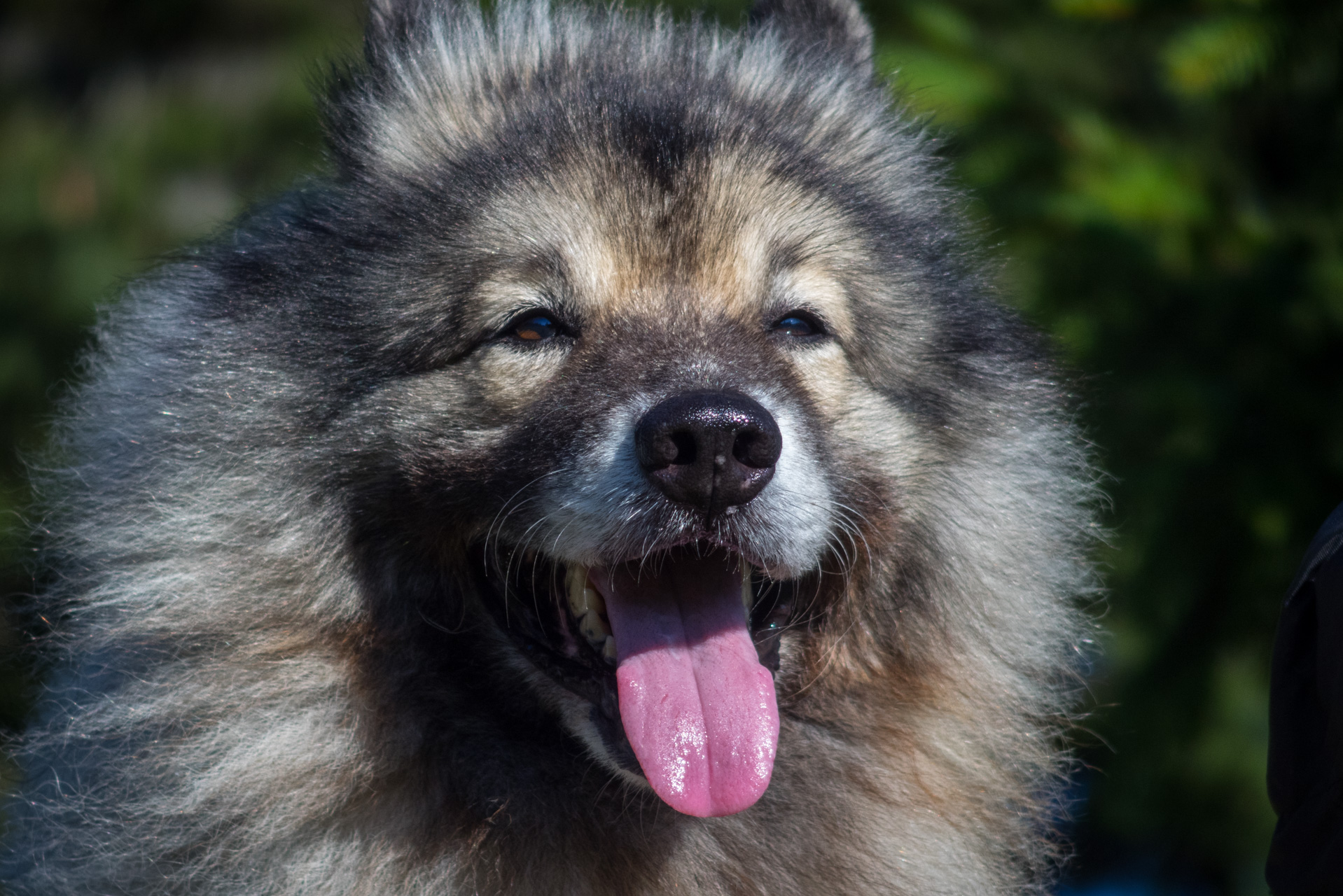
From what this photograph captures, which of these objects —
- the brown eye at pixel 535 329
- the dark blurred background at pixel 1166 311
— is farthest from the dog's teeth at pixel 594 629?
the dark blurred background at pixel 1166 311

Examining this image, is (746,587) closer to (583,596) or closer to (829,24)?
(583,596)

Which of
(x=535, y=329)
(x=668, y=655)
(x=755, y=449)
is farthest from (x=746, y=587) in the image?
(x=535, y=329)

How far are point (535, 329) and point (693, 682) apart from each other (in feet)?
3.06

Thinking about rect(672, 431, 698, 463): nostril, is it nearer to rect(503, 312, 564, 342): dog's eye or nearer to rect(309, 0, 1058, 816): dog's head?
rect(309, 0, 1058, 816): dog's head

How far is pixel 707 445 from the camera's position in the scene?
273 centimetres

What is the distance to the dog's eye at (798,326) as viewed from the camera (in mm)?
3273

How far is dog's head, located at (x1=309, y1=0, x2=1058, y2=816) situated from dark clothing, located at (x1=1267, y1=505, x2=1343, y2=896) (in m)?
1.06

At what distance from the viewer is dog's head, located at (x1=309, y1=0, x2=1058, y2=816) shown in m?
2.88

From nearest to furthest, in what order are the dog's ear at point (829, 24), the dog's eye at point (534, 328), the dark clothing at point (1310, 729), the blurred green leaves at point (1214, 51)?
the dark clothing at point (1310, 729), the dog's eye at point (534, 328), the dog's ear at point (829, 24), the blurred green leaves at point (1214, 51)

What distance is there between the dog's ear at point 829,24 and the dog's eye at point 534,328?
146 cm

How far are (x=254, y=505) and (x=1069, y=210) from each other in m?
3.54

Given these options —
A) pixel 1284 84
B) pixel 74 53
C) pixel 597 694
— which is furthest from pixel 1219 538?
pixel 74 53

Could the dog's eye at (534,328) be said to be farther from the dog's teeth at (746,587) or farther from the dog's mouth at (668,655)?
the dog's teeth at (746,587)

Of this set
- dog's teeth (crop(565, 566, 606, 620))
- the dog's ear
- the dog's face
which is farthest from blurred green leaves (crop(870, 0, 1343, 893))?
dog's teeth (crop(565, 566, 606, 620))
